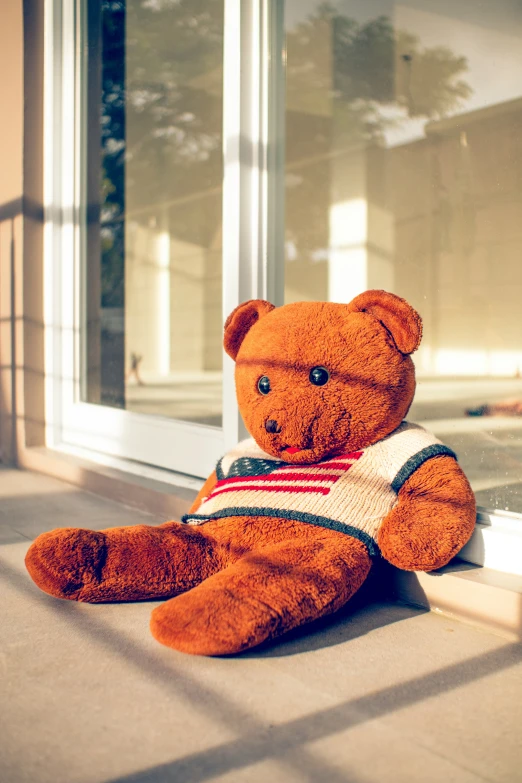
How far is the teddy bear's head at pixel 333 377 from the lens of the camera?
1.44 metres

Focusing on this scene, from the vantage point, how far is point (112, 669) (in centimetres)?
116

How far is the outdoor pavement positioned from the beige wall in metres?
1.72

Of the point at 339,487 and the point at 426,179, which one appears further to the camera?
the point at 426,179

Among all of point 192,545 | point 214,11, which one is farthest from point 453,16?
point 192,545

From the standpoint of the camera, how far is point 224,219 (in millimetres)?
2162

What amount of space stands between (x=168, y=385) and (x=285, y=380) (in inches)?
94.1

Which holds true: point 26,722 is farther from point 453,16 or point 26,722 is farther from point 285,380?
point 453,16

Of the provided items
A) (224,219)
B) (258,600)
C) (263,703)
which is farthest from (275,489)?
(224,219)

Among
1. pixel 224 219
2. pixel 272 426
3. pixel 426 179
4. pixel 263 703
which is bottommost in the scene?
pixel 263 703

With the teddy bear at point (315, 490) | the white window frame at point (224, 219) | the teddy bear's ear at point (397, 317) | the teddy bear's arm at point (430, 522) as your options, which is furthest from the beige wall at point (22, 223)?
the teddy bear's arm at point (430, 522)

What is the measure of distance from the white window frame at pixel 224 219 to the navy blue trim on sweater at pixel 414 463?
742 millimetres

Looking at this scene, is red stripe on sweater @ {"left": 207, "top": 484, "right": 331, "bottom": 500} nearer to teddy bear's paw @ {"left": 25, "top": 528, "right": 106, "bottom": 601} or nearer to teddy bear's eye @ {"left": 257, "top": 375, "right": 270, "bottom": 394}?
teddy bear's eye @ {"left": 257, "top": 375, "right": 270, "bottom": 394}

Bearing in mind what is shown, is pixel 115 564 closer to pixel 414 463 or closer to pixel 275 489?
pixel 275 489

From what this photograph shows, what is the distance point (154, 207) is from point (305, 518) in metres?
3.63
